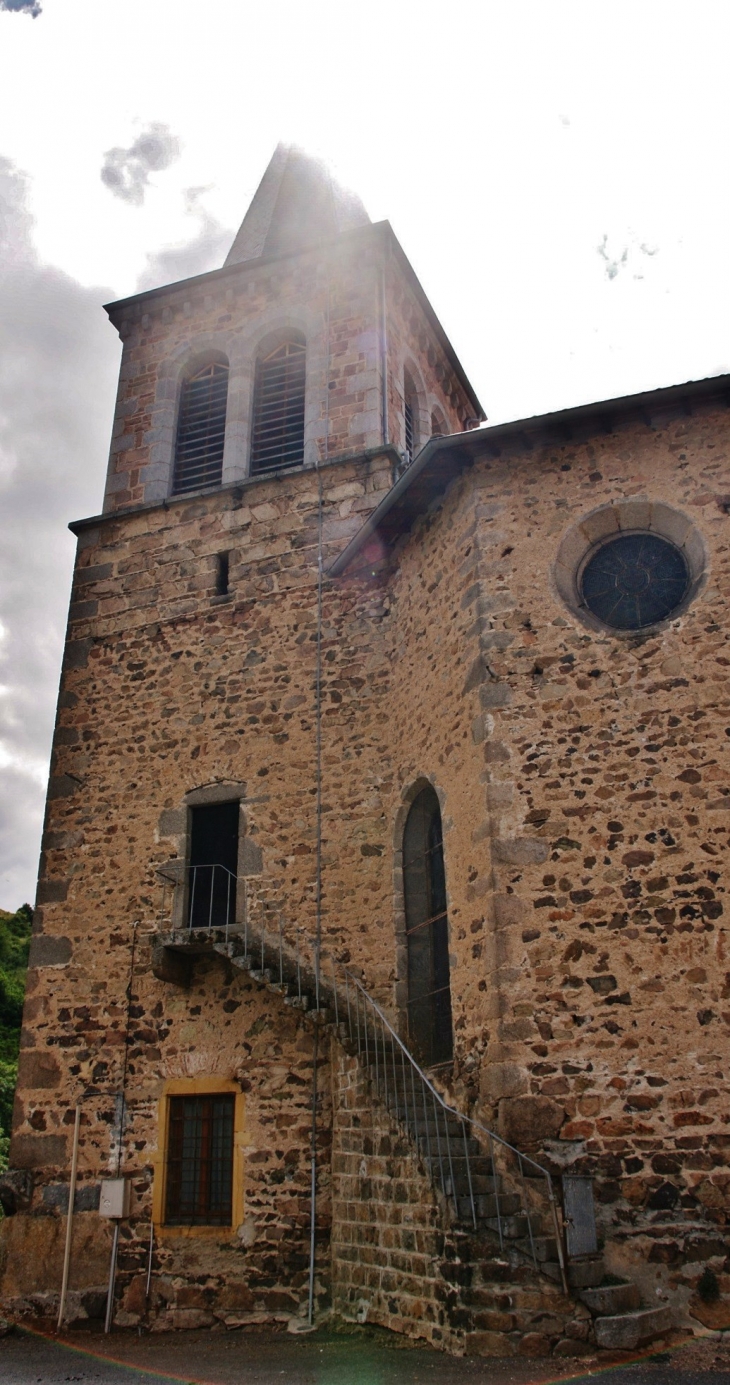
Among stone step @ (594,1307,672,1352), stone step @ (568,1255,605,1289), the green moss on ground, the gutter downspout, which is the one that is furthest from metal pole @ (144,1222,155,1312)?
the green moss on ground

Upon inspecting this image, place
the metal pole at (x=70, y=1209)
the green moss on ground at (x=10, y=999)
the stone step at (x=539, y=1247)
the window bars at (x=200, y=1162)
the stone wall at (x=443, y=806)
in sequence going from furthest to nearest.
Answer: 1. the green moss on ground at (x=10, y=999)
2. the window bars at (x=200, y=1162)
3. the metal pole at (x=70, y=1209)
4. the stone wall at (x=443, y=806)
5. the stone step at (x=539, y=1247)

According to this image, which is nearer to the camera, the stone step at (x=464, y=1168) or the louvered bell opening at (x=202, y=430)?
the stone step at (x=464, y=1168)

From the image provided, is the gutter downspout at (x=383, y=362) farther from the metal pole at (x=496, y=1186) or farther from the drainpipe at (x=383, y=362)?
the metal pole at (x=496, y=1186)

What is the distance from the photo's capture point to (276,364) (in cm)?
1439

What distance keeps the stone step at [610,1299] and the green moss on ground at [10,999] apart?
15326 millimetres

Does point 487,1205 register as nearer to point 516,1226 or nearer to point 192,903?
point 516,1226

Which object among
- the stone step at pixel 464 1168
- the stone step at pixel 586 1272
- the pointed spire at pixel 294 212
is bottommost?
the stone step at pixel 586 1272

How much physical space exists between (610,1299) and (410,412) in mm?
11723

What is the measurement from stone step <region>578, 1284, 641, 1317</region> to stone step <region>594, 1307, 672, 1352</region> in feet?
0.19

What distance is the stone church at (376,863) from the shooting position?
7164 mm

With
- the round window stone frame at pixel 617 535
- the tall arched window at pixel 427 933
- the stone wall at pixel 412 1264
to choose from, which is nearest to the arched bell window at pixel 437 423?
the round window stone frame at pixel 617 535

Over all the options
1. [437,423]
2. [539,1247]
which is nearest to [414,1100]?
[539,1247]

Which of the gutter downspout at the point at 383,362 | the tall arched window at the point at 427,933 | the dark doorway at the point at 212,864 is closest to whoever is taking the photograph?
the tall arched window at the point at 427,933

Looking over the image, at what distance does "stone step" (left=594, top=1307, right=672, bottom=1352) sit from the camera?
6.29 metres
